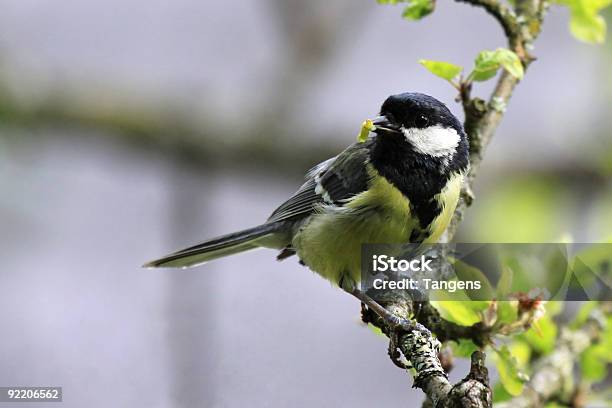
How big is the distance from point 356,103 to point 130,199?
5.02ft

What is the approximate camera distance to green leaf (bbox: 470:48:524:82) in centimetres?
157

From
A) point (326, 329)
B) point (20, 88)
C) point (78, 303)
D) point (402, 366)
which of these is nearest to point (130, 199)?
point (78, 303)

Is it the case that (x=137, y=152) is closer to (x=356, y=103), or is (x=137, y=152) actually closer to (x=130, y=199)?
(x=130, y=199)

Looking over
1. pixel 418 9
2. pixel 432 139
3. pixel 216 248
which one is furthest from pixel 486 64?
pixel 216 248

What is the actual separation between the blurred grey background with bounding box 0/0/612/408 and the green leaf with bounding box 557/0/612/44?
2.79ft

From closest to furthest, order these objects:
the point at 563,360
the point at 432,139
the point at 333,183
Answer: the point at 563,360 < the point at 432,139 < the point at 333,183

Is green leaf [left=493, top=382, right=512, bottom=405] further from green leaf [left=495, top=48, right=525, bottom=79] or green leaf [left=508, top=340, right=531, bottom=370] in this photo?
green leaf [left=495, top=48, right=525, bottom=79]

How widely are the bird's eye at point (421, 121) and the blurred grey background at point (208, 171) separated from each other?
599 millimetres

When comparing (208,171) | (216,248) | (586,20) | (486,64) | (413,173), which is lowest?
(216,248)

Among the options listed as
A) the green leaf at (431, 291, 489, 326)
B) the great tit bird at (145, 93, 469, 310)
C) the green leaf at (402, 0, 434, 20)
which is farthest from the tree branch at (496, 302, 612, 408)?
the green leaf at (402, 0, 434, 20)

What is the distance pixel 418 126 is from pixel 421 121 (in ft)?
0.05

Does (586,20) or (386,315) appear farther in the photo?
(586,20)

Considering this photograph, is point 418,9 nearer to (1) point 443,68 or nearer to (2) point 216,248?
(1) point 443,68

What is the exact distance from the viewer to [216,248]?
8.27 feet
